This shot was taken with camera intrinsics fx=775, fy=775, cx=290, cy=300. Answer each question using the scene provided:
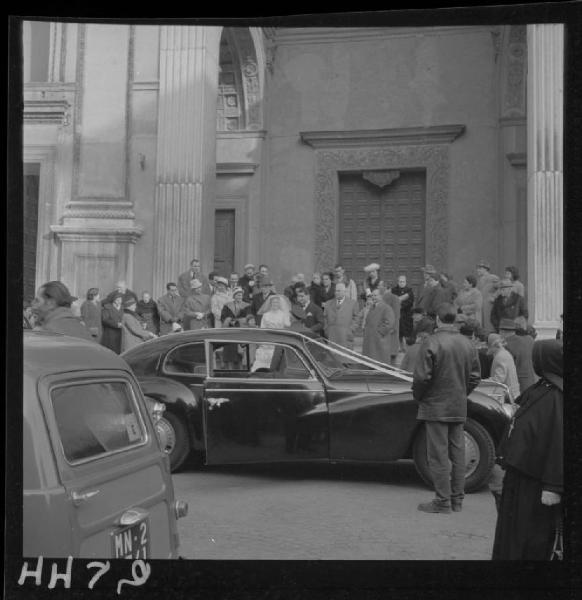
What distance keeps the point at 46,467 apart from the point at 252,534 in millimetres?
1731

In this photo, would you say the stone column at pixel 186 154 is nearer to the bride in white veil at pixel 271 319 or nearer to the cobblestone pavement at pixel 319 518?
the bride in white veil at pixel 271 319

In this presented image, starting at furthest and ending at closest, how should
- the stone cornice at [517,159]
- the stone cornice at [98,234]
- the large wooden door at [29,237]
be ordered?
the stone cornice at [517,159] < the stone cornice at [98,234] < the large wooden door at [29,237]

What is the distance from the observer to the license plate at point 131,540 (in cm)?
335

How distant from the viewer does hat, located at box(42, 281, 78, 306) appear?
469cm

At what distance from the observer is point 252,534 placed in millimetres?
4398

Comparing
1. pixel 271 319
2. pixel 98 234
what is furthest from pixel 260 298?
pixel 98 234

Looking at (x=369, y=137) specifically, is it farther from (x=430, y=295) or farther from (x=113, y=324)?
(x=113, y=324)

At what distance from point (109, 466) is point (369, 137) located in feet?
39.3

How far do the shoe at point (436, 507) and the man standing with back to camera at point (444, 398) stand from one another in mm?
169

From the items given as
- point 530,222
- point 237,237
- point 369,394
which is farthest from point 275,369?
point 237,237

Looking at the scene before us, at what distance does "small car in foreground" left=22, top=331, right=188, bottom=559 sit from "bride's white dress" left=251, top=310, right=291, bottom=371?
6.85 feet

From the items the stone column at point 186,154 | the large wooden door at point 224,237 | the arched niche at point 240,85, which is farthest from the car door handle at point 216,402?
the arched niche at point 240,85

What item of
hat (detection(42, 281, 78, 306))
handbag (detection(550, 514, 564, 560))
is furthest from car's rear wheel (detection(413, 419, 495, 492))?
hat (detection(42, 281, 78, 306))

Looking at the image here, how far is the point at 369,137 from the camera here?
14438 mm
